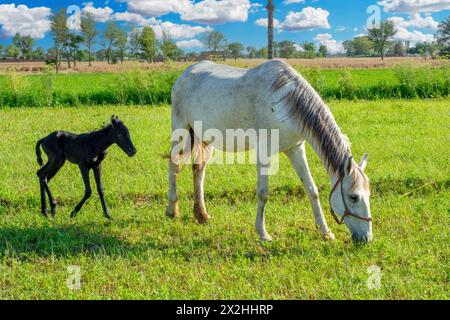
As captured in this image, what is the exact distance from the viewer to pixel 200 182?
6922 mm

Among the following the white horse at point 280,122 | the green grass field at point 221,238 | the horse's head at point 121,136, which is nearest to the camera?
the green grass field at point 221,238

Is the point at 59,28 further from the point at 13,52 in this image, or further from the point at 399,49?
the point at 399,49

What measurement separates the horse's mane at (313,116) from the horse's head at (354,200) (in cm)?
15

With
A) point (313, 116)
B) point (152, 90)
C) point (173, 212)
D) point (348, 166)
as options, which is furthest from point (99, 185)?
point (152, 90)

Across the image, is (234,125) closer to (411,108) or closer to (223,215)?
(223,215)

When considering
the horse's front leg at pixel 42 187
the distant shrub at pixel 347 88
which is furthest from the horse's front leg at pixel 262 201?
the distant shrub at pixel 347 88

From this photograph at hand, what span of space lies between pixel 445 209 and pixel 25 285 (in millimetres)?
5836

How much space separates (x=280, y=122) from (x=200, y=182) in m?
1.95

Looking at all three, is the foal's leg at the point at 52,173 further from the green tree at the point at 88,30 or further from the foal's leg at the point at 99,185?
the green tree at the point at 88,30

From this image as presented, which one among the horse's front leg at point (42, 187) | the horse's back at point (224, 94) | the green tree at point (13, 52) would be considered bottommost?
the horse's front leg at point (42, 187)

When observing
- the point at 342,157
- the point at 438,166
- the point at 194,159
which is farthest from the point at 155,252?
the point at 438,166

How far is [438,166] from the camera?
881 centimetres

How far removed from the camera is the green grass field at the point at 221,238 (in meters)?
4.53

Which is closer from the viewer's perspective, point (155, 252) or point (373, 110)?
point (155, 252)
